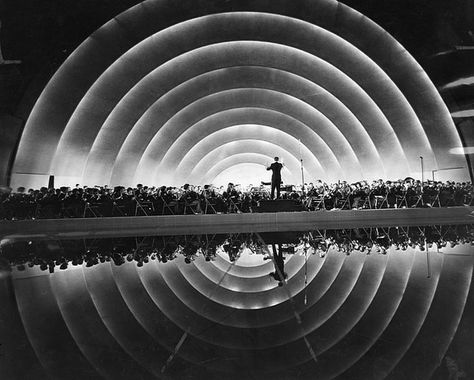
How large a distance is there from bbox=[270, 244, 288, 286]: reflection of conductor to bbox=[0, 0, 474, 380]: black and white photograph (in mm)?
108

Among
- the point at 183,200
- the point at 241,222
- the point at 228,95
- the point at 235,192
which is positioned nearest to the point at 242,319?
the point at 241,222

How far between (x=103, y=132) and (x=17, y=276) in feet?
54.0

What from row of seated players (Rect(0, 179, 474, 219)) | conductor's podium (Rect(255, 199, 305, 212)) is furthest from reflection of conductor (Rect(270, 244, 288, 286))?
row of seated players (Rect(0, 179, 474, 219))

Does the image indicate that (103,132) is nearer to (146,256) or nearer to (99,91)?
(99,91)

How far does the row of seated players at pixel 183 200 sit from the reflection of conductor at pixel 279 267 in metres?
8.00

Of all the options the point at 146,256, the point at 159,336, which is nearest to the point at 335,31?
the point at 146,256

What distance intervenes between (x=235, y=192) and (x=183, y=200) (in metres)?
2.15

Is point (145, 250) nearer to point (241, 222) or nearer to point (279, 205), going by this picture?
point (241, 222)

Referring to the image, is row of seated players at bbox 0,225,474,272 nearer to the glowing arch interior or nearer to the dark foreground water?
the dark foreground water

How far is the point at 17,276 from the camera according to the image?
5055 mm

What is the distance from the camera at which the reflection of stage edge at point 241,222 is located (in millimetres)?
12758

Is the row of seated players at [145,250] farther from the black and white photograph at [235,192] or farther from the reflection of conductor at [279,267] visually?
the reflection of conductor at [279,267]

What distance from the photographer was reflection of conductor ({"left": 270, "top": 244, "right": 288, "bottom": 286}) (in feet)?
15.1

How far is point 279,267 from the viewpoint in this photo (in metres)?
5.38
